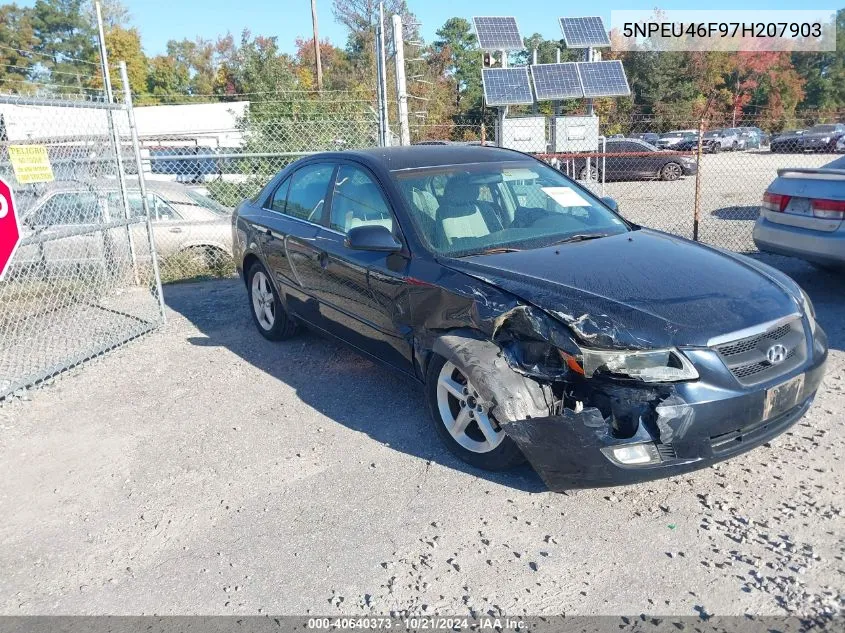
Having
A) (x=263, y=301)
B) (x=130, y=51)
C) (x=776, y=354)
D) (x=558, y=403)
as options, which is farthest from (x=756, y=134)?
(x=130, y=51)

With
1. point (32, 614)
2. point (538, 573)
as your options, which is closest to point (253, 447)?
point (32, 614)

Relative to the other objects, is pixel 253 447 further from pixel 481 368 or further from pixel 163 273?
pixel 163 273

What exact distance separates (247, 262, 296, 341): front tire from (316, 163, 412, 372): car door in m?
0.93

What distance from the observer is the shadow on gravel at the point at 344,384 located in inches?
156

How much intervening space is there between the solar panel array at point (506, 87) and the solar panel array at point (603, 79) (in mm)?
1354

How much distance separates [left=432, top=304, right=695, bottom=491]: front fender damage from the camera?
9.87 feet

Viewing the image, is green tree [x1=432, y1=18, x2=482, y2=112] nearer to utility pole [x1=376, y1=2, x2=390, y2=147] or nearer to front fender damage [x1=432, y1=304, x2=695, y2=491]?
utility pole [x1=376, y1=2, x2=390, y2=147]

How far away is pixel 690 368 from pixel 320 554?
72.2 inches

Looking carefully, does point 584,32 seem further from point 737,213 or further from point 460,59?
point 460,59

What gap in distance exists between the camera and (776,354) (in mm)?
3262

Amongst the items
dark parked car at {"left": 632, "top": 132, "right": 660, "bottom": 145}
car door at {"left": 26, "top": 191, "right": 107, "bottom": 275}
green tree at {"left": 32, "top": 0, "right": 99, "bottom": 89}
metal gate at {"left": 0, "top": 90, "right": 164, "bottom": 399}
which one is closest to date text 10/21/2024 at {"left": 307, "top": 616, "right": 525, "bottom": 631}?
metal gate at {"left": 0, "top": 90, "right": 164, "bottom": 399}

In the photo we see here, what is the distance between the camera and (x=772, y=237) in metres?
6.59

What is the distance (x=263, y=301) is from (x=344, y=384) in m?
1.51

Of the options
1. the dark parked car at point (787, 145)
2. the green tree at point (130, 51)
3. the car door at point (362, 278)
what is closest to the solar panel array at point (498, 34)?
the car door at point (362, 278)
